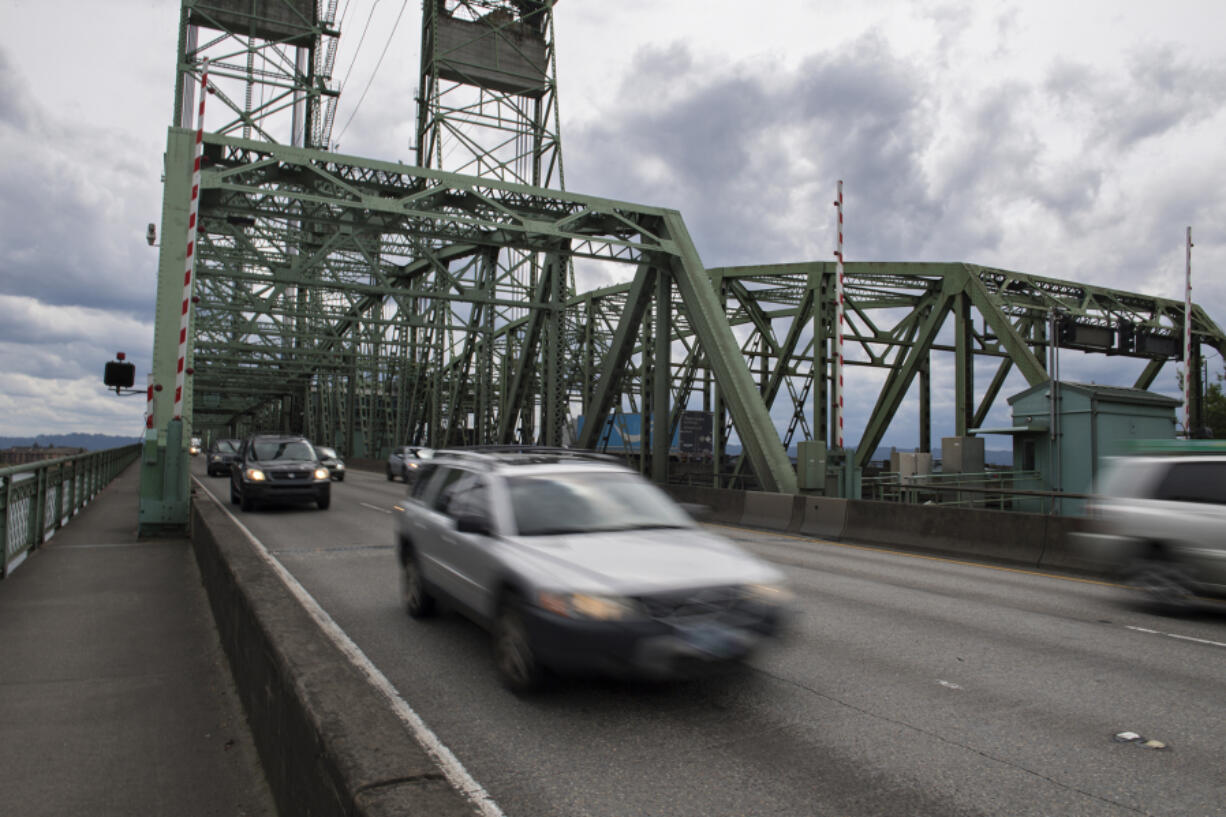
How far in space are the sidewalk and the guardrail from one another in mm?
711

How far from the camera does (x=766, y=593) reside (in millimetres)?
5137

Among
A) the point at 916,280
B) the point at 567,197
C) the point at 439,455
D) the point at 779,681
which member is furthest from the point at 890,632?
the point at 916,280

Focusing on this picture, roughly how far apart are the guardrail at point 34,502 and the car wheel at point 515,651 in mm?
7879

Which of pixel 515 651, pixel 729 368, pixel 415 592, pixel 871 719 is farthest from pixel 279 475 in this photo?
pixel 871 719

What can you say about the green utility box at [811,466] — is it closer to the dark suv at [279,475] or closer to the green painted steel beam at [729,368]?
the green painted steel beam at [729,368]

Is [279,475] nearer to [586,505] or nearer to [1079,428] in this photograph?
[586,505]

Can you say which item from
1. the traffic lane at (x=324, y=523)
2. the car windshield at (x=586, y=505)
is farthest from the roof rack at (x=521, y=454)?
the traffic lane at (x=324, y=523)

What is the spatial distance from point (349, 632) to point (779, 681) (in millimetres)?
3643

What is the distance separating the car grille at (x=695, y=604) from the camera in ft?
15.8

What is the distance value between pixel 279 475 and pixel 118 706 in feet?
44.6

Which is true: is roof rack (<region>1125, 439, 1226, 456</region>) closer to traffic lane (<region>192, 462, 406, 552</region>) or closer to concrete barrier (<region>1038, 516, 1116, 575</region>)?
concrete barrier (<region>1038, 516, 1116, 575</region>)

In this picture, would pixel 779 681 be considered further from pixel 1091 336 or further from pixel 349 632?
pixel 1091 336

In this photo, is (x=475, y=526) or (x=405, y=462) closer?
(x=475, y=526)

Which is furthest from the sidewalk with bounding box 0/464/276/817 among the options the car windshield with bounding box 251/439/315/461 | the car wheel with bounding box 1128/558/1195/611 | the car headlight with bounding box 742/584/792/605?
the car windshield with bounding box 251/439/315/461
